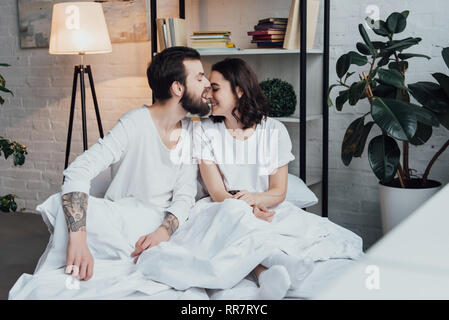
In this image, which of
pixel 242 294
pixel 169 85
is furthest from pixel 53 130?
pixel 242 294

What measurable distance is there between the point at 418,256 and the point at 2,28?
4312 millimetres

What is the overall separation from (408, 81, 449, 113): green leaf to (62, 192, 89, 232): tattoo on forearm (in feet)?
5.23

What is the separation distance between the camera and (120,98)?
3771 millimetres

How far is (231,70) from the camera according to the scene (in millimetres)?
2344

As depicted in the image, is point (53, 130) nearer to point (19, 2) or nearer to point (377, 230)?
point (19, 2)

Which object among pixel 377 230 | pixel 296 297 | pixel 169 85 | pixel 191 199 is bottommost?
pixel 377 230

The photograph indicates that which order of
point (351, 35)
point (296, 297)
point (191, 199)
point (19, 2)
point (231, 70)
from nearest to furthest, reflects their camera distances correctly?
point (296, 297) → point (191, 199) → point (231, 70) → point (351, 35) → point (19, 2)

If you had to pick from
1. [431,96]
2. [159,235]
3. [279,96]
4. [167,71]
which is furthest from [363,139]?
[159,235]

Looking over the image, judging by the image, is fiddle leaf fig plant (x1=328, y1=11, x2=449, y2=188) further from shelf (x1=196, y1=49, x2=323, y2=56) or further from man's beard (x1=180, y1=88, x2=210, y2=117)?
man's beard (x1=180, y1=88, x2=210, y2=117)

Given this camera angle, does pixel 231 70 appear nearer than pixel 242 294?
No

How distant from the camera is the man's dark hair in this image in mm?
2268

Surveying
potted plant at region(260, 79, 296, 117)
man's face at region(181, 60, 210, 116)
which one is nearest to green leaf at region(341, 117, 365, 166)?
potted plant at region(260, 79, 296, 117)

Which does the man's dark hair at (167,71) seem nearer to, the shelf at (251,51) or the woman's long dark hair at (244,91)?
the woman's long dark hair at (244,91)

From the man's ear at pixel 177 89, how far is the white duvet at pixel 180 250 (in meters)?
0.50
